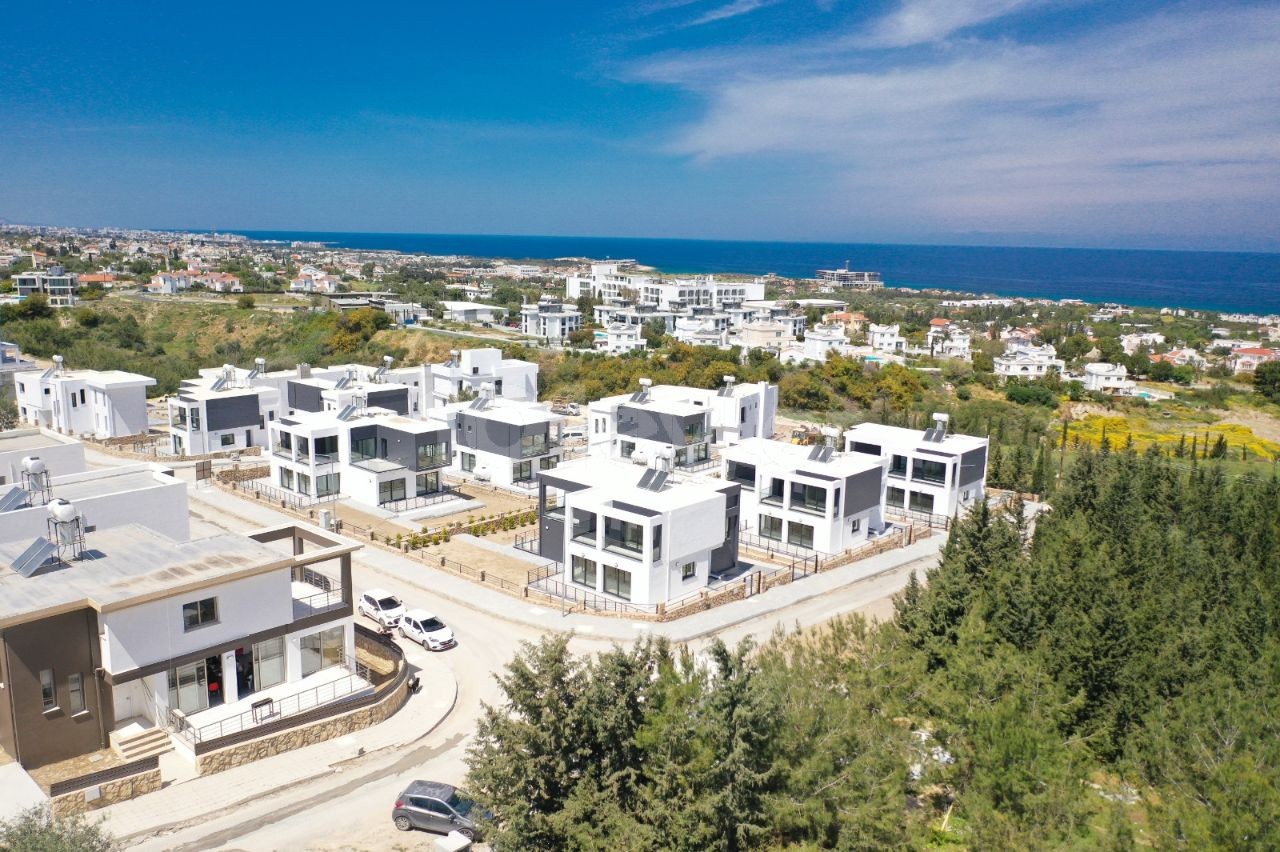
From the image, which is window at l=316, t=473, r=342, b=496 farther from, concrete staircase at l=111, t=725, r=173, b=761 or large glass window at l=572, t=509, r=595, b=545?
concrete staircase at l=111, t=725, r=173, b=761

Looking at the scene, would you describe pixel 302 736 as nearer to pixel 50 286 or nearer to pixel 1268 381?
pixel 1268 381

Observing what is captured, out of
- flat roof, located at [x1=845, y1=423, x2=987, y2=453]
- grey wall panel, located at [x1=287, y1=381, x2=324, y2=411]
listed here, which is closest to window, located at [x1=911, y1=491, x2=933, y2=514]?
flat roof, located at [x1=845, y1=423, x2=987, y2=453]

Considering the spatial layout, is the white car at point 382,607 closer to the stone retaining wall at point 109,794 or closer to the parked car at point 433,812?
the stone retaining wall at point 109,794

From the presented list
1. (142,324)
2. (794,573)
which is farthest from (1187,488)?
(142,324)

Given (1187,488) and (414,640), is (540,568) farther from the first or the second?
(1187,488)

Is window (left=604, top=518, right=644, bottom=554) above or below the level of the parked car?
above

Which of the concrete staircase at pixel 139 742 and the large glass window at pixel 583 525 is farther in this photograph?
the large glass window at pixel 583 525

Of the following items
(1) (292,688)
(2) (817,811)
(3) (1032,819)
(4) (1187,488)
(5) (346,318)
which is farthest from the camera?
(5) (346,318)

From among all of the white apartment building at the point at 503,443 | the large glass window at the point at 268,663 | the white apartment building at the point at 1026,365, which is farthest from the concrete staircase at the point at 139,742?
the white apartment building at the point at 1026,365
